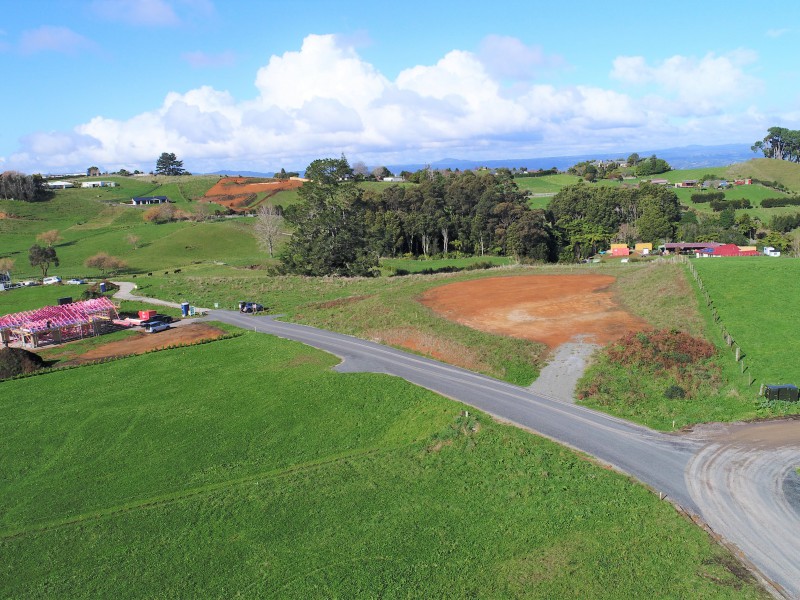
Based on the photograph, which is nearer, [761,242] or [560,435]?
[560,435]

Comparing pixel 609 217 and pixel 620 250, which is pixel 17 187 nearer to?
pixel 620 250

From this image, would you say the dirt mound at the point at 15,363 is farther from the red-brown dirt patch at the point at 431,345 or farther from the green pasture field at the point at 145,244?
the green pasture field at the point at 145,244

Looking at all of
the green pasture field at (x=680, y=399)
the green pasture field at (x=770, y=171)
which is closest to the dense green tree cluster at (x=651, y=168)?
the green pasture field at (x=770, y=171)

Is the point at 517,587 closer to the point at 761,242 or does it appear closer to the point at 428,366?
the point at 428,366

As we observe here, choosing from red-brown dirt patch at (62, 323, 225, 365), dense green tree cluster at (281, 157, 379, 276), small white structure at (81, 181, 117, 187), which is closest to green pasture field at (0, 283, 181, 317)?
red-brown dirt patch at (62, 323, 225, 365)

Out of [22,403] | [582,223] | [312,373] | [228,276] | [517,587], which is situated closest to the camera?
[517,587]

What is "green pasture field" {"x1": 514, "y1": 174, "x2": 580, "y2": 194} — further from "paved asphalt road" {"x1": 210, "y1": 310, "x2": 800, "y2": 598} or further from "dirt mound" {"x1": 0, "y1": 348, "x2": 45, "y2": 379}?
"dirt mound" {"x1": 0, "y1": 348, "x2": 45, "y2": 379}

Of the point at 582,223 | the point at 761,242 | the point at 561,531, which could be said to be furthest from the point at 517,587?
the point at 582,223
